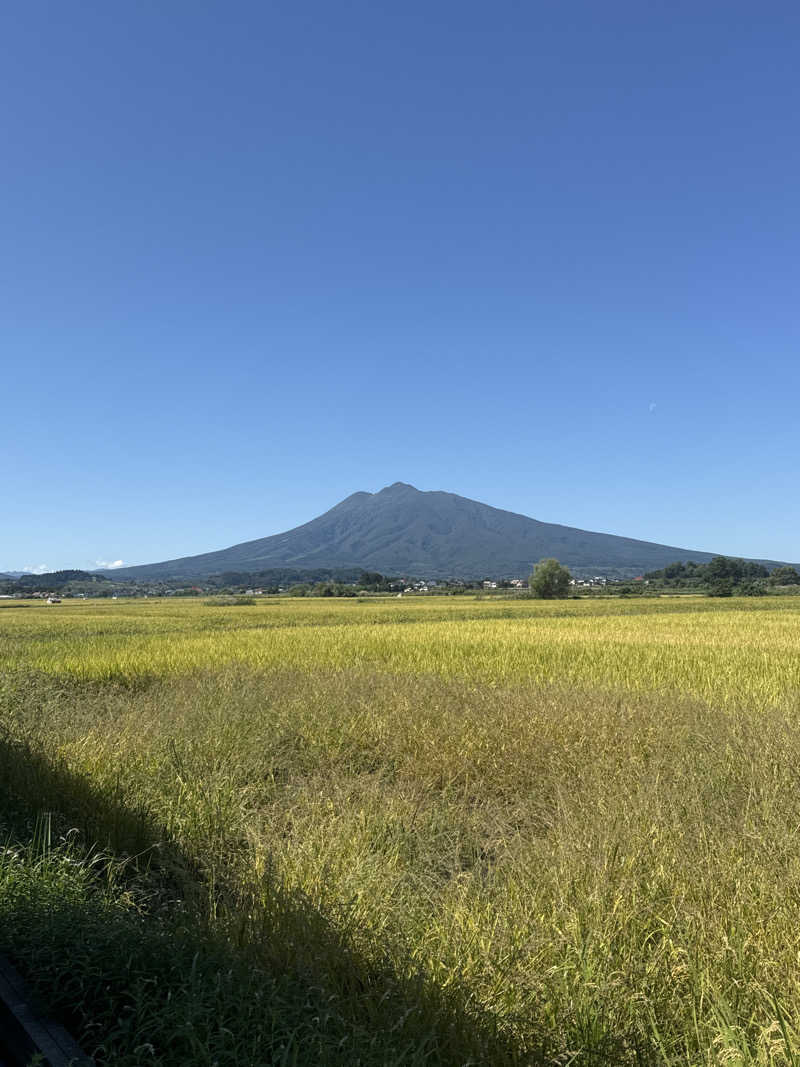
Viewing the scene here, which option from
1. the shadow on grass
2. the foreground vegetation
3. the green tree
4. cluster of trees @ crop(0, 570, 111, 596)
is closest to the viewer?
the shadow on grass

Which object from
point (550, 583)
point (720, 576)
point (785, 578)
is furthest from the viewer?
point (720, 576)

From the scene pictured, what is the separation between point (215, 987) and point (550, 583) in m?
79.8

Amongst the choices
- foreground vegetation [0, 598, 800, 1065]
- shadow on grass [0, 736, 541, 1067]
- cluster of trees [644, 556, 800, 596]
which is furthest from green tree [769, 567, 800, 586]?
shadow on grass [0, 736, 541, 1067]

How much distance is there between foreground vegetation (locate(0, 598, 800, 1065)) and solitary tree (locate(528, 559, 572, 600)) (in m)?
71.2

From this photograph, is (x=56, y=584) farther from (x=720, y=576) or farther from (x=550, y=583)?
(x=720, y=576)

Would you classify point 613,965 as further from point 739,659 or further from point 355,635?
point 355,635

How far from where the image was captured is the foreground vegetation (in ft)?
7.95

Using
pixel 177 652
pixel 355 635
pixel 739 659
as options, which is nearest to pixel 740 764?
pixel 739 659

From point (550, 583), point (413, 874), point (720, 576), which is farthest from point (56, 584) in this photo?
point (413, 874)

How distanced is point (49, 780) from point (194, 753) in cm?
138

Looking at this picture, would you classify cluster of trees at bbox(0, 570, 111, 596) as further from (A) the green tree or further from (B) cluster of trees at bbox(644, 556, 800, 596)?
(A) the green tree

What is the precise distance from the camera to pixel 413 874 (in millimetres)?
3801

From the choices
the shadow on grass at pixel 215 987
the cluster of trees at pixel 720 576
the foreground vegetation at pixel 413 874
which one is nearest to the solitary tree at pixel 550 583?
the cluster of trees at pixel 720 576

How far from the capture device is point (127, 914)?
3.24 m
